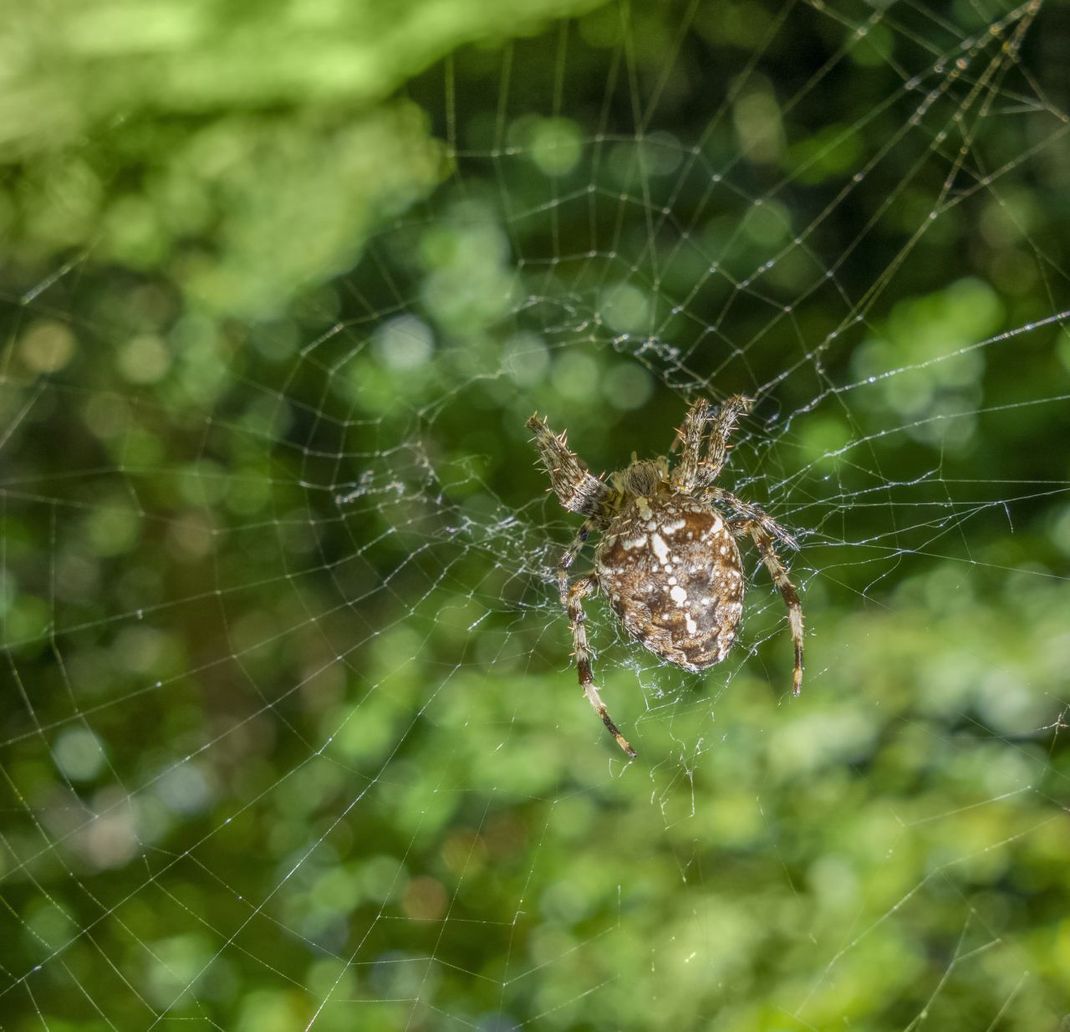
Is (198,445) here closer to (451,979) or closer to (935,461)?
(451,979)

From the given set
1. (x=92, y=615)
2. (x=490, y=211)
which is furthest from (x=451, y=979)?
(x=490, y=211)

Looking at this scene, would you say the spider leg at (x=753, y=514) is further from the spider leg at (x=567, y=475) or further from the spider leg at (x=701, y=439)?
the spider leg at (x=567, y=475)

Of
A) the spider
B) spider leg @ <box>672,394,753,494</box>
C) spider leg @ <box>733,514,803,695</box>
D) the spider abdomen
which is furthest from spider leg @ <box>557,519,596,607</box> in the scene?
spider leg @ <box>733,514,803,695</box>

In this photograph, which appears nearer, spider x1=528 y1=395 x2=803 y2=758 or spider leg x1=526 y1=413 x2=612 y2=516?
spider x1=528 y1=395 x2=803 y2=758

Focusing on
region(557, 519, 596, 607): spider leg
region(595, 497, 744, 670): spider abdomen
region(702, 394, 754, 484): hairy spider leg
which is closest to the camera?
region(595, 497, 744, 670): spider abdomen

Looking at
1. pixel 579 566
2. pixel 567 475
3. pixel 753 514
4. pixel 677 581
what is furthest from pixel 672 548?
pixel 579 566

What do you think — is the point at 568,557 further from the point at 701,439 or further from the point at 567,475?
the point at 701,439

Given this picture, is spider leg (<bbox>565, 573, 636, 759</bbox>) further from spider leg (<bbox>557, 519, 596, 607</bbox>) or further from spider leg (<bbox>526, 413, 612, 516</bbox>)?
spider leg (<bbox>526, 413, 612, 516</bbox>)
